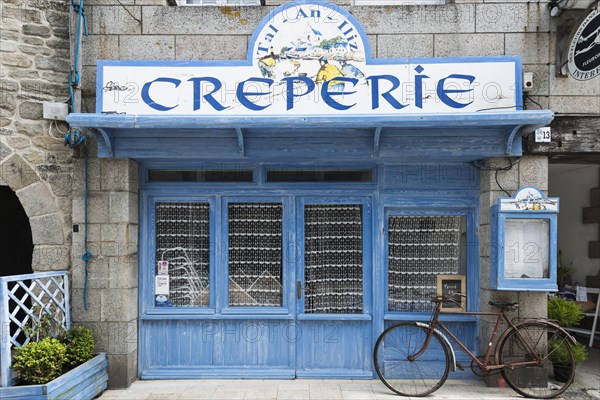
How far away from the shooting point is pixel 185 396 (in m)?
5.39

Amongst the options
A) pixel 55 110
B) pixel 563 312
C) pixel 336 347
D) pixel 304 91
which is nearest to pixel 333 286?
pixel 336 347

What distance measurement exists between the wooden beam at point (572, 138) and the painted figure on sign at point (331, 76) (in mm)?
2267

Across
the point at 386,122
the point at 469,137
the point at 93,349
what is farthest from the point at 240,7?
the point at 93,349

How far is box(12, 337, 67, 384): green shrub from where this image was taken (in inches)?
182

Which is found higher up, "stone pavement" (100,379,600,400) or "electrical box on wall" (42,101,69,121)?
"electrical box on wall" (42,101,69,121)

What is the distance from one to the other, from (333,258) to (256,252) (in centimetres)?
95

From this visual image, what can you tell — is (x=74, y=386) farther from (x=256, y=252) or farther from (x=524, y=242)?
(x=524, y=242)

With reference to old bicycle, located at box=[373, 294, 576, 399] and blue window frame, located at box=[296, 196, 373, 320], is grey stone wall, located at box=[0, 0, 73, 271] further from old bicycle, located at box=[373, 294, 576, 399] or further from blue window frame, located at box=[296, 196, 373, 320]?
old bicycle, located at box=[373, 294, 576, 399]

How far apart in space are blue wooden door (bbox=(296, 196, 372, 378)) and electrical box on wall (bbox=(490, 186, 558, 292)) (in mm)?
1473

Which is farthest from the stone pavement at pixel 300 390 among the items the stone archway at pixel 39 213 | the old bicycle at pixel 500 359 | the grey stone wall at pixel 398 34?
the grey stone wall at pixel 398 34

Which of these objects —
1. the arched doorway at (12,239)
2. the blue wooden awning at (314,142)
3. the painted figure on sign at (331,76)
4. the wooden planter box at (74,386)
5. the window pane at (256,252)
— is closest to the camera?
the wooden planter box at (74,386)

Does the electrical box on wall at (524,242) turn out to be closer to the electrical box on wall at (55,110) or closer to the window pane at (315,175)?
the window pane at (315,175)

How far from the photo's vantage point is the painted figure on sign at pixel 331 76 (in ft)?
18.4

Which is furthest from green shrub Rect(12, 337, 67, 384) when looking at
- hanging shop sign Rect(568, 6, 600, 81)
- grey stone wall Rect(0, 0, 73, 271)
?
hanging shop sign Rect(568, 6, 600, 81)
